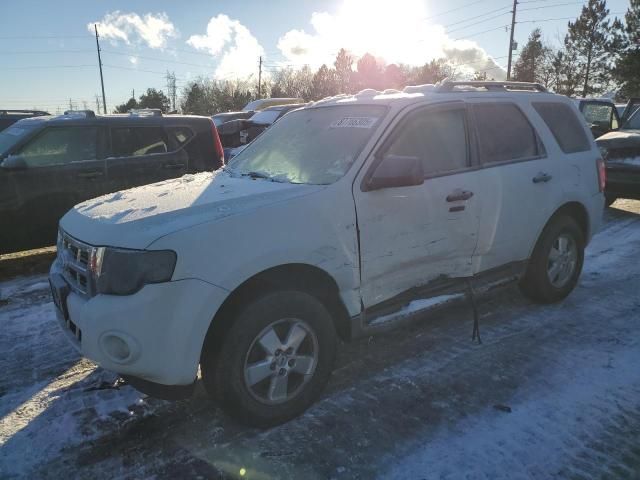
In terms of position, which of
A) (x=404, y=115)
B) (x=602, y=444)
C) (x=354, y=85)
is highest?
(x=354, y=85)

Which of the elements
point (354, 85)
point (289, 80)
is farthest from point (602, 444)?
point (289, 80)

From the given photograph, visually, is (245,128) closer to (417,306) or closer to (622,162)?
(622,162)

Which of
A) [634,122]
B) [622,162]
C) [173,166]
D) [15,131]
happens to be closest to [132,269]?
[173,166]

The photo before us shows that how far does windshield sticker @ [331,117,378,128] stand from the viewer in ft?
11.4

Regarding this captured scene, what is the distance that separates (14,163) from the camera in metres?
5.70

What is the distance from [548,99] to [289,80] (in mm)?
80196

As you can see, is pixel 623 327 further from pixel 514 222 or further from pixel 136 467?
pixel 136 467

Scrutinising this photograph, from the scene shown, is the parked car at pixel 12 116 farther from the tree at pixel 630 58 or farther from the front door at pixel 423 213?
the tree at pixel 630 58

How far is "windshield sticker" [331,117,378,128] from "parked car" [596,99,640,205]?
6592mm

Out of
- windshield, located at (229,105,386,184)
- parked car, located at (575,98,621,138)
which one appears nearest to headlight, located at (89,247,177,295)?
windshield, located at (229,105,386,184)

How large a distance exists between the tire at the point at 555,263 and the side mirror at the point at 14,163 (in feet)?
18.1

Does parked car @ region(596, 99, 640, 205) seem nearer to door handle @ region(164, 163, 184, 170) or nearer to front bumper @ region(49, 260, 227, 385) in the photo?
door handle @ region(164, 163, 184, 170)

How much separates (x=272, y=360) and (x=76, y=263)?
124 cm

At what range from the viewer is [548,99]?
4.62 m
